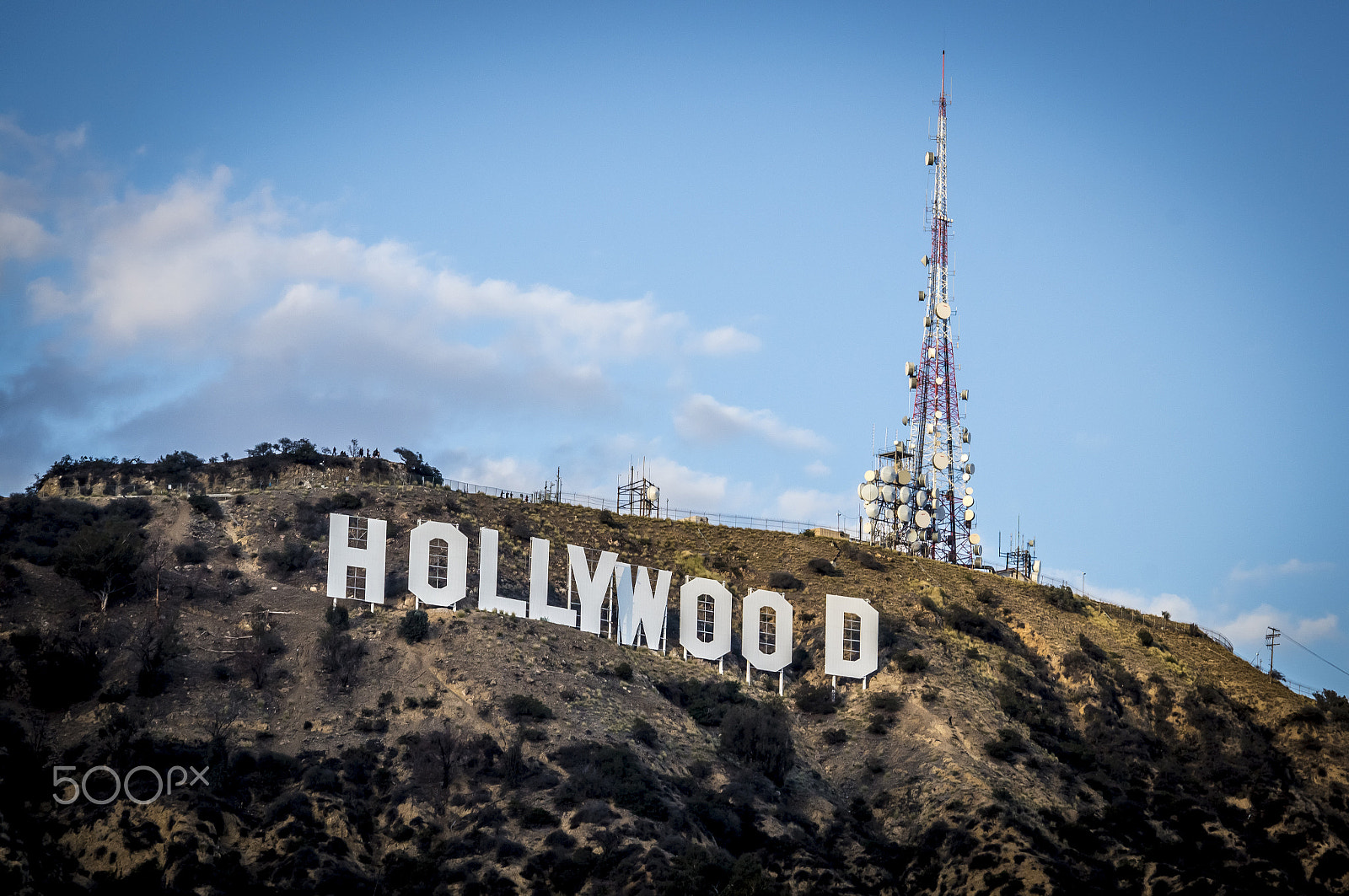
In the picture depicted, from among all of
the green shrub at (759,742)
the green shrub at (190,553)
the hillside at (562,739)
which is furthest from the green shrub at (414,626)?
the green shrub at (759,742)

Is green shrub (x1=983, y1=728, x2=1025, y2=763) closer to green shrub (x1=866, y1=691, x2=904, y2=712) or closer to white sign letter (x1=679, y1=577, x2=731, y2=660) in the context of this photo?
green shrub (x1=866, y1=691, x2=904, y2=712)

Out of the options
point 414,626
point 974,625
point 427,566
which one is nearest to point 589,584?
point 427,566

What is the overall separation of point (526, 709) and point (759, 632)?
16097 millimetres

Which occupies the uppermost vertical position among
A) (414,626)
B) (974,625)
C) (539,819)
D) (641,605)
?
(641,605)

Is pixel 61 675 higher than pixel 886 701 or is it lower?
higher

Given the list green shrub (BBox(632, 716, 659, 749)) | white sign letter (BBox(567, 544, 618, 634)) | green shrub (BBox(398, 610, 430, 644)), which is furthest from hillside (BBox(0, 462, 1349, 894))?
white sign letter (BBox(567, 544, 618, 634))

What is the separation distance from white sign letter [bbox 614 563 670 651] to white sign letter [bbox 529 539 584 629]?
9.04 ft

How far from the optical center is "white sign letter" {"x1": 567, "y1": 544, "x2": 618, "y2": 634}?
67.7m

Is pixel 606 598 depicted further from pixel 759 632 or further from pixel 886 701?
pixel 886 701

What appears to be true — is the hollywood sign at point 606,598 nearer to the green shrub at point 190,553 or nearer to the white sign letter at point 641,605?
the white sign letter at point 641,605

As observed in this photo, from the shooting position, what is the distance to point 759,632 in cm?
7169

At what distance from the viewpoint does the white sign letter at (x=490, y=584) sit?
2606 inches

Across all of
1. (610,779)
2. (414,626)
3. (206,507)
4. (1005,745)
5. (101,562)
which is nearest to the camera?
(610,779)

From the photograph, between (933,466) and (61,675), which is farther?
(933,466)
